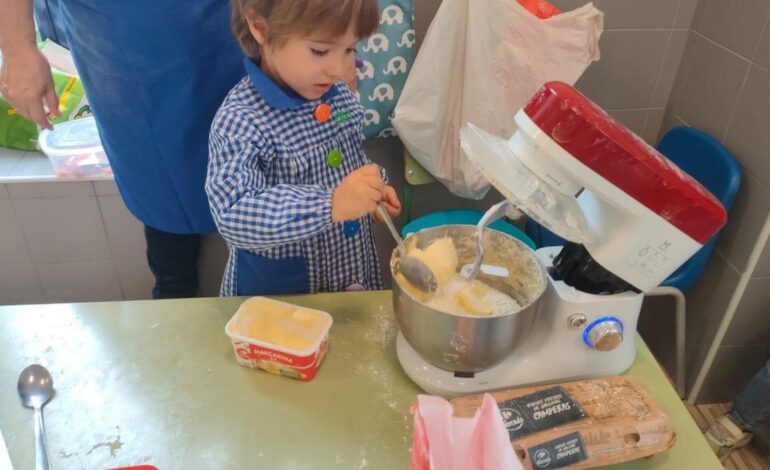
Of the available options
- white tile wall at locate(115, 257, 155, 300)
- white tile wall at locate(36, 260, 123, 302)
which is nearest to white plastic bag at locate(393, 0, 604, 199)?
white tile wall at locate(115, 257, 155, 300)

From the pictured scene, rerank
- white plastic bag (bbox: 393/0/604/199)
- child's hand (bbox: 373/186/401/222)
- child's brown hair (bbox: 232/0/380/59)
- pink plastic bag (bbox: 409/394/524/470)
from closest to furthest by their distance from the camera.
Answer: pink plastic bag (bbox: 409/394/524/470) → child's brown hair (bbox: 232/0/380/59) → child's hand (bbox: 373/186/401/222) → white plastic bag (bbox: 393/0/604/199)

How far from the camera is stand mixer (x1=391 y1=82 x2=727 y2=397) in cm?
62

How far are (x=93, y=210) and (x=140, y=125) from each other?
0.64m

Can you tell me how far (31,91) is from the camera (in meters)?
1.05

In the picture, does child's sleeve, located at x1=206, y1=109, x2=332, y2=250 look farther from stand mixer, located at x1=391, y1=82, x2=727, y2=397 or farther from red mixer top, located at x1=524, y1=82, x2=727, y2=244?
red mixer top, located at x1=524, y1=82, x2=727, y2=244

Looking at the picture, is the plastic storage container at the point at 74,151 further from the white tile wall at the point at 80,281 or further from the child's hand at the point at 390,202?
the child's hand at the point at 390,202

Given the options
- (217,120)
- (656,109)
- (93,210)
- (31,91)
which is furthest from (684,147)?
(93,210)

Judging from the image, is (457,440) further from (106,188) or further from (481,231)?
(106,188)

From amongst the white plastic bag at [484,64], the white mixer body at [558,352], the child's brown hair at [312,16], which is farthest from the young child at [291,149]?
the white plastic bag at [484,64]

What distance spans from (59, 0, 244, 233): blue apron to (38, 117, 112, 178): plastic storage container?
1.36ft

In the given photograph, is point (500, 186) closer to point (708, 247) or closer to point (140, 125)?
point (140, 125)

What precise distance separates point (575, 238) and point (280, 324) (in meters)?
0.43

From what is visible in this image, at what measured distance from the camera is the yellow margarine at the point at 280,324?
2.71ft

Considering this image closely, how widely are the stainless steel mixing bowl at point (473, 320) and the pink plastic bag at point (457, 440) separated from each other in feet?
0.49
